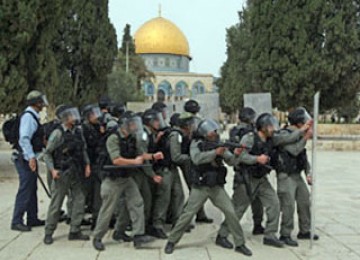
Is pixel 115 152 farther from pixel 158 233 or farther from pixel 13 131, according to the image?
pixel 13 131

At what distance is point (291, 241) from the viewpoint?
6535mm

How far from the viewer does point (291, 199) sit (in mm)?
6566

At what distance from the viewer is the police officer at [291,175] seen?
6539mm

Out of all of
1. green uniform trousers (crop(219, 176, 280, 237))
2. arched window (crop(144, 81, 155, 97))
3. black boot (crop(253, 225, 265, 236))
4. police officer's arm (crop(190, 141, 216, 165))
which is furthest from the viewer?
arched window (crop(144, 81, 155, 97))

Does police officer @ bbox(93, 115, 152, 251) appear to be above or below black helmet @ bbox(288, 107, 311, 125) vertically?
below

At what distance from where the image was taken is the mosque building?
271 feet

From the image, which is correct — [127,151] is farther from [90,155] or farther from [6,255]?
[6,255]

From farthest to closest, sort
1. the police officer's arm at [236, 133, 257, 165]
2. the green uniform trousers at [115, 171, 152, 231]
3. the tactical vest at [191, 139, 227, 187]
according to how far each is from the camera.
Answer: the green uniform trousers at [115, 171, 152, 231] → the police officer's arm at [236, 133, 257, 165] → the tactical vest at [191, 139, 227, 187]

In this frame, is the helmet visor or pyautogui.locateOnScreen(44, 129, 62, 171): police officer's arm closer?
pyautogui.locateOnScreen(44, 129, 62, 171): police officer's arm

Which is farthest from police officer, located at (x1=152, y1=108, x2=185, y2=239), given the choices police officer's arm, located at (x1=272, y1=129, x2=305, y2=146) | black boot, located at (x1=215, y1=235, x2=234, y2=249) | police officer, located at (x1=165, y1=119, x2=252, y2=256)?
police officer's arm, located at (x1=272, y1=129, x2=305, y2=146)

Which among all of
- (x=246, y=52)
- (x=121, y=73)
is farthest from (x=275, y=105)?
(x=121, y=73)

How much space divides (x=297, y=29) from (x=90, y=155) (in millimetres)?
19487

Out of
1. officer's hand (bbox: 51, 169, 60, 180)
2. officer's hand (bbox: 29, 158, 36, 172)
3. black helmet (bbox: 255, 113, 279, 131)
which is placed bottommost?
officer's hand (bbox: 51, 169, 60, 180)

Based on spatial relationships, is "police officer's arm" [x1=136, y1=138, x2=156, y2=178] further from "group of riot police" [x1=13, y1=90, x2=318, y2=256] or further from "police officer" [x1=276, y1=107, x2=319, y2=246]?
"police officer" [x1=276, y1=107, x2=319, y2=246]
